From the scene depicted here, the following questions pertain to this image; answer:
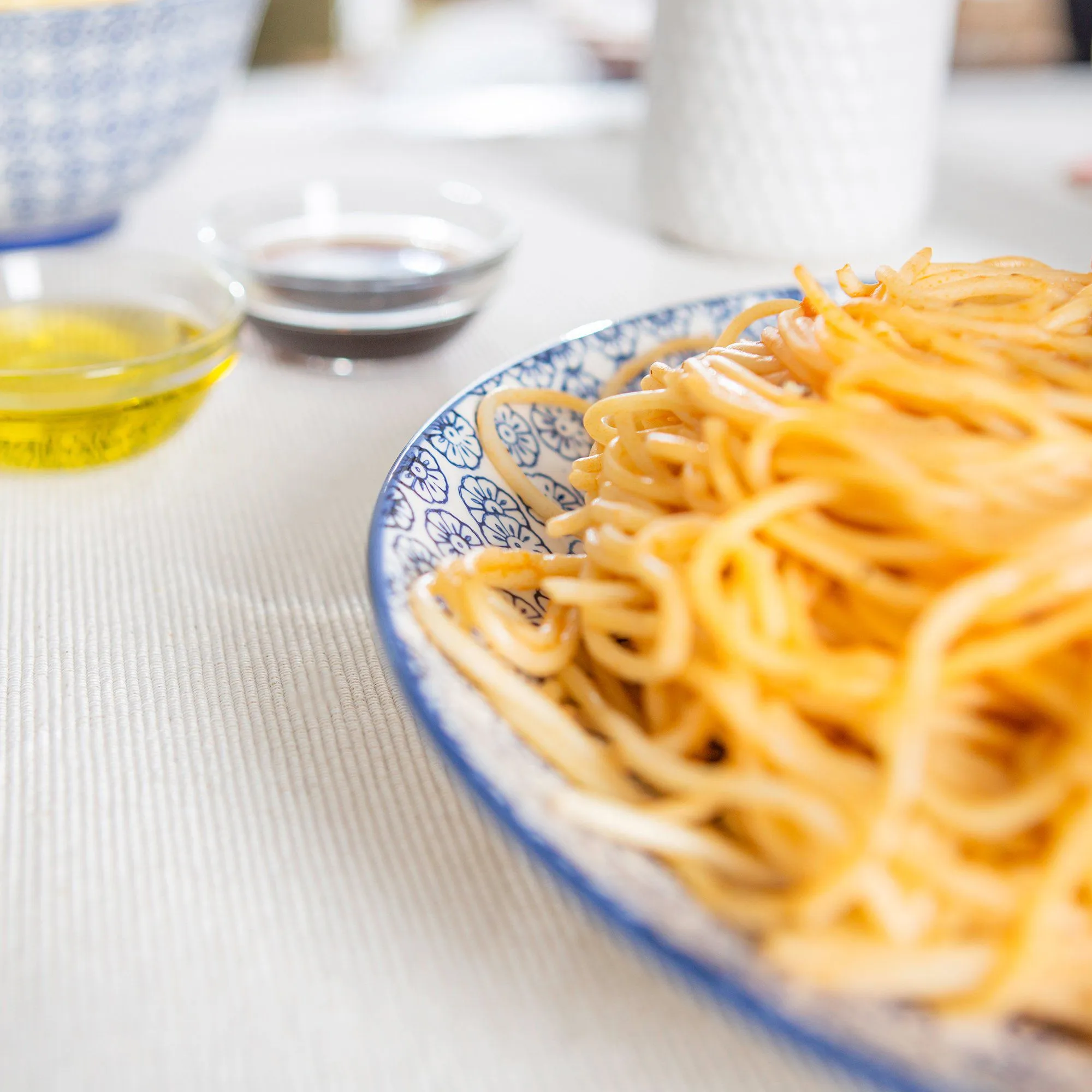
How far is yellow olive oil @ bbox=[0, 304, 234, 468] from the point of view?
80 centimetres

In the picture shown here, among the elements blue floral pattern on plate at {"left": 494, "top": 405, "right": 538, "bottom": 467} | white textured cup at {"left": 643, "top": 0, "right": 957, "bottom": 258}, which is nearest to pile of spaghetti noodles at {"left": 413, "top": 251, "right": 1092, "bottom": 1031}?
blue floral pattern on plate at {"left": 494, "top": 405, "right": 538, "bottom": 467}

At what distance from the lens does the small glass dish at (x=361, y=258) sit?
1.01m

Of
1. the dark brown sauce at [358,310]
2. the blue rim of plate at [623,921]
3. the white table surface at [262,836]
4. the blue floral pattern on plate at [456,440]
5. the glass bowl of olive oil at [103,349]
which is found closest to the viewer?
the blue rim of plate at [623,921]

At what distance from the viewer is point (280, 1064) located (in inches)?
18.4

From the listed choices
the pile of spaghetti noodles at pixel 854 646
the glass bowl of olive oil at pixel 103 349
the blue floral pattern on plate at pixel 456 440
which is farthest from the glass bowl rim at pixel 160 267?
the pile of spaghetti noodles at pixel 854 646

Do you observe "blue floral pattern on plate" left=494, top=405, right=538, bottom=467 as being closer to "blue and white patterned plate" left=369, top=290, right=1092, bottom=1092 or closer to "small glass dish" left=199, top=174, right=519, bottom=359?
"blue and white patterned plate" left=369, top=290, right=1092, bottom=1092

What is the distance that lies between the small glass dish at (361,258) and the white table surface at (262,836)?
55mm

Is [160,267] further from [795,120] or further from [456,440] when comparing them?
[795,120]

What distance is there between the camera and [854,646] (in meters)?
0.54

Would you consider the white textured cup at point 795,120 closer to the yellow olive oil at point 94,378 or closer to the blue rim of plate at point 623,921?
the yellow olive oil at point 94,378

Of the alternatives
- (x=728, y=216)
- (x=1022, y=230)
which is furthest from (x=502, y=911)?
(x=1022, y=230)

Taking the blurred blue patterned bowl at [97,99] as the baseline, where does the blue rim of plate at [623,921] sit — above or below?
below

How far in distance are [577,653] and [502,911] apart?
0.47 feet

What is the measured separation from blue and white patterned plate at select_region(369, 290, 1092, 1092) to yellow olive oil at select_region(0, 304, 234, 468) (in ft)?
0.80
